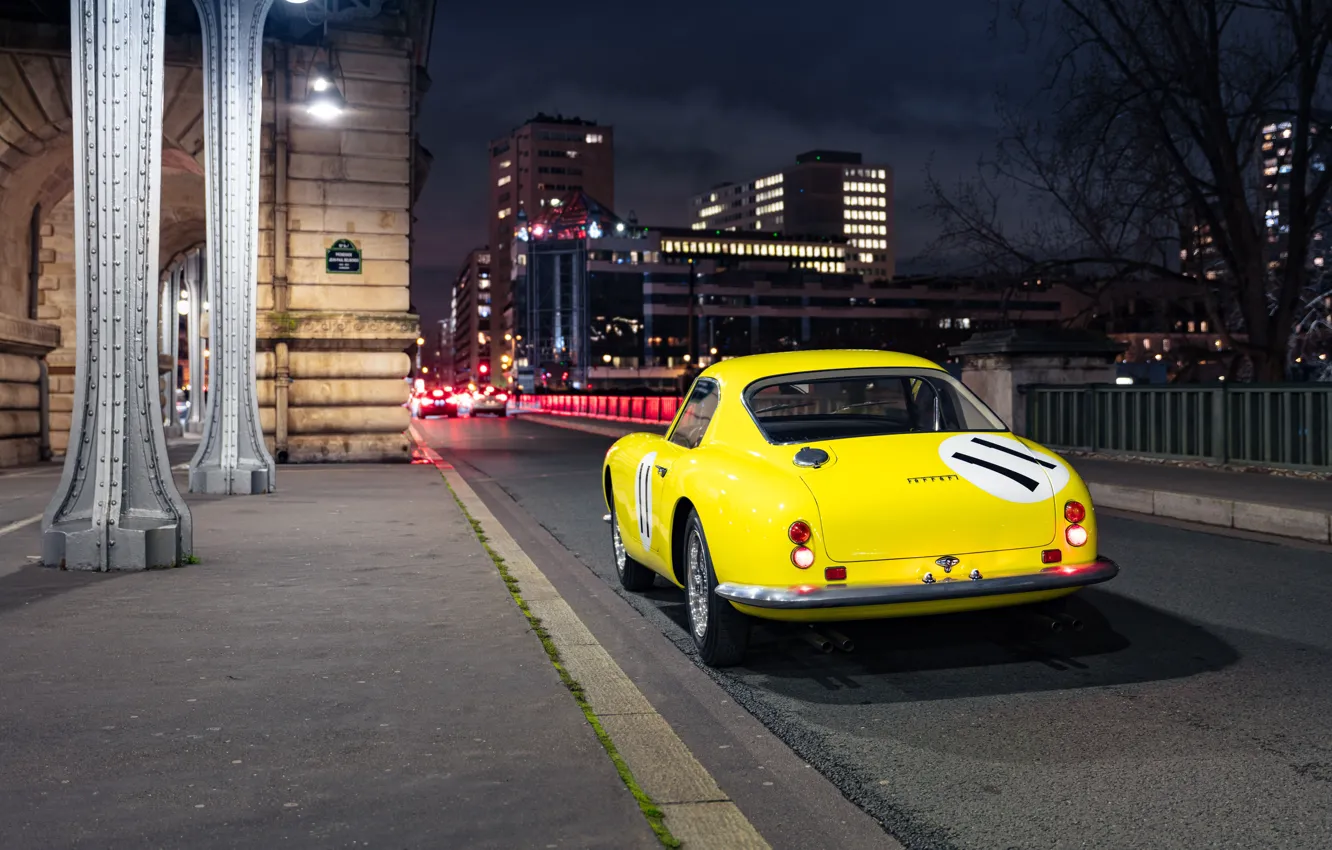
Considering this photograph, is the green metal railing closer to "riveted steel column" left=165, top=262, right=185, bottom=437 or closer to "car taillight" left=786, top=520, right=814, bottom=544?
"car taillight" left=786, top=520, right=814, bottom=544

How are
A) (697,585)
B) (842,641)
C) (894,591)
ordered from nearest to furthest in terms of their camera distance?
(894,591)
(842,641)
(697,585)

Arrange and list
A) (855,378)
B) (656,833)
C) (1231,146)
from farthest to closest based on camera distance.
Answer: (1231,146)
(855,378)
(656,833)

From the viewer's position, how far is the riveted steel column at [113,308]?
30.7ft

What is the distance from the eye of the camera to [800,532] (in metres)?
5.76

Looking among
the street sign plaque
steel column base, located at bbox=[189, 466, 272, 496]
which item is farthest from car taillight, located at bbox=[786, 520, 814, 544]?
the street sign plaque

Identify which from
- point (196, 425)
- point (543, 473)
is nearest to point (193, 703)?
point (543, 473)

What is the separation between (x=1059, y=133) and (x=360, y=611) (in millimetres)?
18893

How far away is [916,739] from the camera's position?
504 cm

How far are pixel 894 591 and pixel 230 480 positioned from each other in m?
12.3

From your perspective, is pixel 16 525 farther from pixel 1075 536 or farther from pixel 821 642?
pixel 1075 536

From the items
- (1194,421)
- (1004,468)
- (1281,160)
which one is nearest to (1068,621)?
(1004,468)

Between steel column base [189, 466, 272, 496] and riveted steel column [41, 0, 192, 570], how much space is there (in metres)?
6.52

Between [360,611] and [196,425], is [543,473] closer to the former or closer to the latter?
[360,611]

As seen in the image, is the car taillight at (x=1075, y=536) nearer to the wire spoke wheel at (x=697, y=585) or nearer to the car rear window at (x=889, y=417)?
the car rear window at (x=889, y=417)
